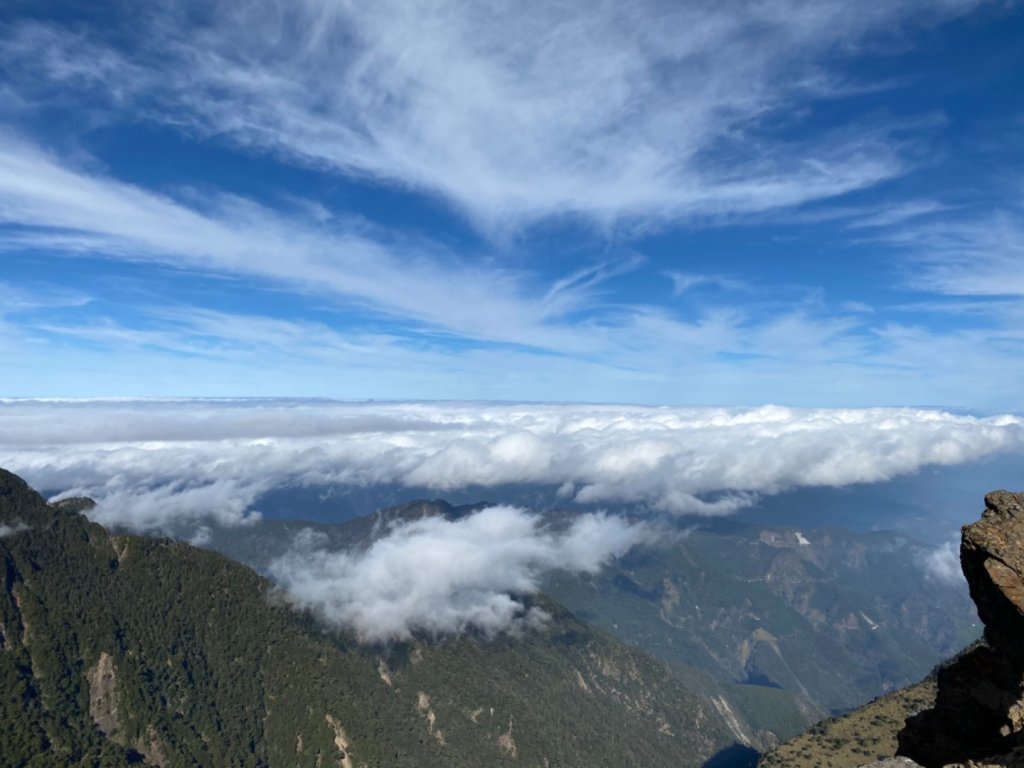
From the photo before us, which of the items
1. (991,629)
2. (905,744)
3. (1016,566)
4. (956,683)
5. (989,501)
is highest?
(989,501)

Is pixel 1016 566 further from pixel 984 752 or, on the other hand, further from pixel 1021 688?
pixel 984 752

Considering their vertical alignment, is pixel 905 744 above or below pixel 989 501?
below

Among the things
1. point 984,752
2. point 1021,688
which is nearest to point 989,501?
point 1021,688

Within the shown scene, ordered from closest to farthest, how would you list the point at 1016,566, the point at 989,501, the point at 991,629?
the point at 1016,566, the point at 991,629, the point at 989,501

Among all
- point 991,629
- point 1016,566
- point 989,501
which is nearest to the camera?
point 1016,566

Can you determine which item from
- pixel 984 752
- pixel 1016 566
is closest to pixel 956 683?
pixel 984 752

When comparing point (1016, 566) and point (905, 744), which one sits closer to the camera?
point (1016, 566)

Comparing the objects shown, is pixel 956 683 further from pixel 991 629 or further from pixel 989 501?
pixel 989 501
